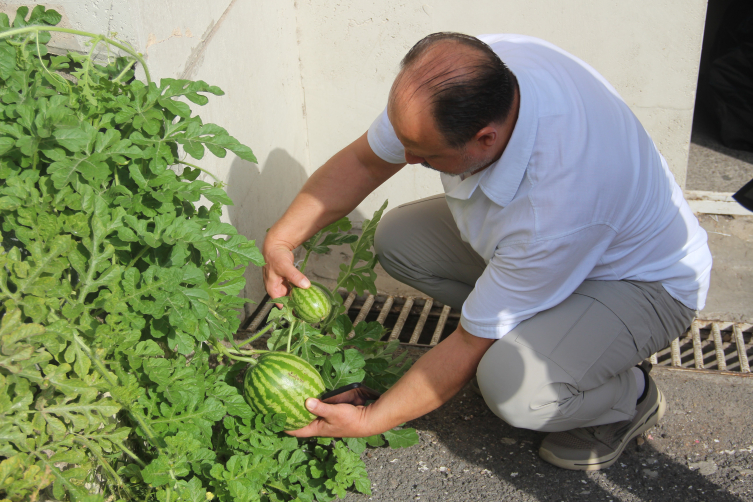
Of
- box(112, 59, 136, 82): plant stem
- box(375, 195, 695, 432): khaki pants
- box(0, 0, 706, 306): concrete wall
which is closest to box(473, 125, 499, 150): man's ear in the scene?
box(375, 195, 695, 432): khaki pants

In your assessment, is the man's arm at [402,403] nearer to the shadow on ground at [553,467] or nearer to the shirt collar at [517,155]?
the shadow on ground at [553,467]

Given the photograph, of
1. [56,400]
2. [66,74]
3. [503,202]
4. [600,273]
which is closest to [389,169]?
[503,202]

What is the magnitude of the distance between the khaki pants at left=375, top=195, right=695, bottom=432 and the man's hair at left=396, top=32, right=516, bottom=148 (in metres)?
0.78

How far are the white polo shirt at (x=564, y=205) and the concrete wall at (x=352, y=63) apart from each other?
0.86 metres

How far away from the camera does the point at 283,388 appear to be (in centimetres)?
209

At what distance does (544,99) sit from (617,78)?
1378mm

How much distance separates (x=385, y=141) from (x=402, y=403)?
102cm

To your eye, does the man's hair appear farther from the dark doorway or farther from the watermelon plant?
the dark doorway

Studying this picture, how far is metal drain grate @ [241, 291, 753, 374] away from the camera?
10.1 feet

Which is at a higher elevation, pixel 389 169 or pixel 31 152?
pixel 31 152

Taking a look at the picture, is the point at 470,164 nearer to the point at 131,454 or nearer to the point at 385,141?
the point at 385,141

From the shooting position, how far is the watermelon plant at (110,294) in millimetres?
1570

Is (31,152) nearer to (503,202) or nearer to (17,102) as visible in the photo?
(17,102)

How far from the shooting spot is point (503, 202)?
2025 millimetres
